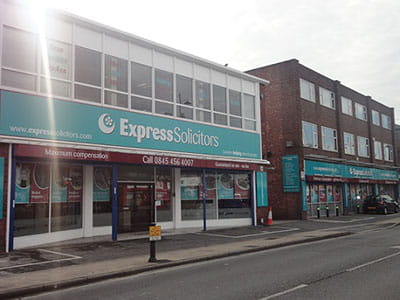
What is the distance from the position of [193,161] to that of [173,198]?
214 centimetres

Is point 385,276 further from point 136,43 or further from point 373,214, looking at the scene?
point 373,214

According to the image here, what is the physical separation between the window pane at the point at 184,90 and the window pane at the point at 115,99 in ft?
9.49

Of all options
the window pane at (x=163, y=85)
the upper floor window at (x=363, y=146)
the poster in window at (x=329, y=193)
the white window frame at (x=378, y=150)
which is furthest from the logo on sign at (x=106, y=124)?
the white window frame at (x=378, y=150)

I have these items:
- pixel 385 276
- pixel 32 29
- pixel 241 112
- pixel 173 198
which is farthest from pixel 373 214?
pixel 32 29

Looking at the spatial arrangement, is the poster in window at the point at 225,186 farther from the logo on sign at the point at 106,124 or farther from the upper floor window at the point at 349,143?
the upper floor window at the point at 349,143

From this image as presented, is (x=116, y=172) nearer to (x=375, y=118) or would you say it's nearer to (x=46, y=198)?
(x=46, y=198)

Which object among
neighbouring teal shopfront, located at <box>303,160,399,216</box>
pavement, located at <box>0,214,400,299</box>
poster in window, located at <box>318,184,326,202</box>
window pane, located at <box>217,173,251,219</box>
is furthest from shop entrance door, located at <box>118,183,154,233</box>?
poster in window, located at <box>318,184,326,202</box>

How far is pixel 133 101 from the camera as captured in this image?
16391 mm

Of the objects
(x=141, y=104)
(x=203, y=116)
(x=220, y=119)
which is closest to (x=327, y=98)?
(x=220, y=119)

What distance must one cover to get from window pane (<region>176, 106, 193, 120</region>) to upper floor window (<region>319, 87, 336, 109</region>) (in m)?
14.6

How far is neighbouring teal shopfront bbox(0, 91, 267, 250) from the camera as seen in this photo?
12906 mm

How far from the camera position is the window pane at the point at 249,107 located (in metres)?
21.7

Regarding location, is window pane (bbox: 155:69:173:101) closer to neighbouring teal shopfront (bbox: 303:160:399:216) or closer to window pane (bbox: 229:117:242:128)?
window pane (bbox: 229:117:242:128)

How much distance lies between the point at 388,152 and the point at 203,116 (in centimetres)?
2910
